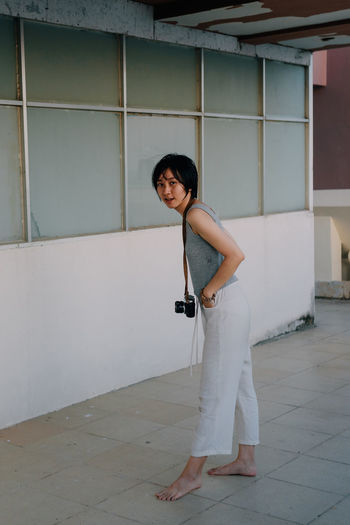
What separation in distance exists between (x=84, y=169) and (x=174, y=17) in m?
1.74

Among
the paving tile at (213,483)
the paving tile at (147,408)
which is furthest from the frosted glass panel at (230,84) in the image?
the paving tile at (213,483)

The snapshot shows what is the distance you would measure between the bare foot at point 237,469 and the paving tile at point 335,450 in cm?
64

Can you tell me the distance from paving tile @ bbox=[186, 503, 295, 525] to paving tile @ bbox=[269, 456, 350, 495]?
1.84 ft

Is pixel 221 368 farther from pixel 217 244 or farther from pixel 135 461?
pixel 135 461

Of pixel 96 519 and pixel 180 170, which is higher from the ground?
pixel 180 170

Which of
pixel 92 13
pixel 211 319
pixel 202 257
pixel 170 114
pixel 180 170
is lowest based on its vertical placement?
pixel 211 319

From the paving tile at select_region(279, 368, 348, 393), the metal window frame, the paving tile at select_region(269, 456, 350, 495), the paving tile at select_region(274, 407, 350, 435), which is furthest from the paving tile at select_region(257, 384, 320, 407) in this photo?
the metal window frame

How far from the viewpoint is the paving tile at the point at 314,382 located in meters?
7.13

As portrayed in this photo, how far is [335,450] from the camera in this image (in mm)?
5434

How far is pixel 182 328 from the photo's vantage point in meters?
7.95

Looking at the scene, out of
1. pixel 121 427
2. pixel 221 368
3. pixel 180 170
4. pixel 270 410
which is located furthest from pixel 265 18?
pixel 221 368

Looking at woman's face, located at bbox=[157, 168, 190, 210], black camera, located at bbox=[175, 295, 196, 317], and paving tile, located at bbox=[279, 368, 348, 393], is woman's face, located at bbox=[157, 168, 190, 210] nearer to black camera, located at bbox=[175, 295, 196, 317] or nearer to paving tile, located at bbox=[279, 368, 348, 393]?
black camera, located at bbox=[175, 295, 196, 317]

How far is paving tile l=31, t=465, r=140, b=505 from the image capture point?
4.67 meters

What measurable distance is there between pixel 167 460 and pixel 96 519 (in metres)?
1.03
